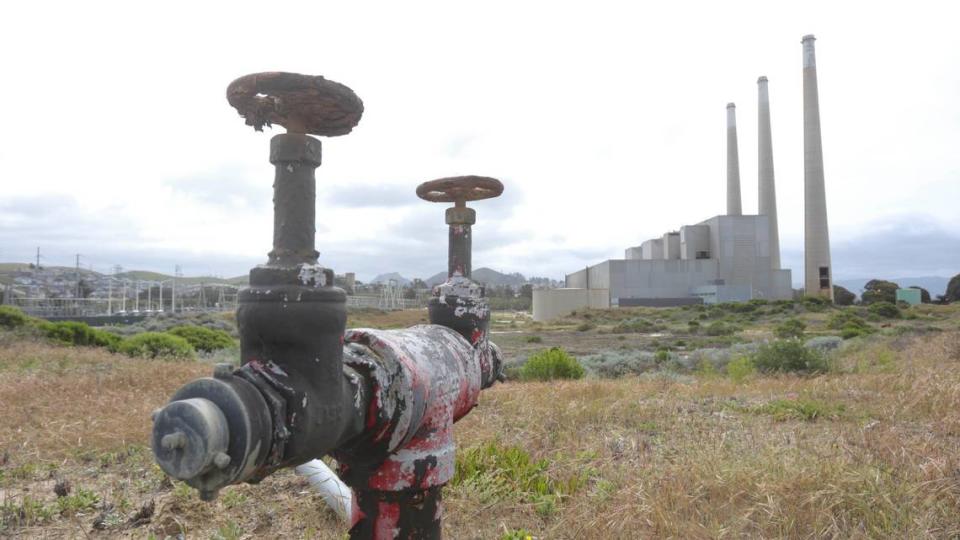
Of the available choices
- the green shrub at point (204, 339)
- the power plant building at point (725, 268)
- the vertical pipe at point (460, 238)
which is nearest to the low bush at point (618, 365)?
the green shrub at point (204, 339)

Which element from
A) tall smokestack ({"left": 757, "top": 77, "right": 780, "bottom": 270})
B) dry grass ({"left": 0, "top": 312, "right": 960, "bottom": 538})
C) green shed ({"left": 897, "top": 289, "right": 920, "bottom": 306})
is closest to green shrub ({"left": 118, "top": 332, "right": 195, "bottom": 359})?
dry grass ({"left": 0, "top": 312, "right": 960, "bottom": 538})

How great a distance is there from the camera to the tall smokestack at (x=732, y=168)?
56.5 meters

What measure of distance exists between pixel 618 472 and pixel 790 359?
7516mm

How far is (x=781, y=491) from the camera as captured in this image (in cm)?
276

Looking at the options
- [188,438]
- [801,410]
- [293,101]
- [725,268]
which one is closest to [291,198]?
[293,101]

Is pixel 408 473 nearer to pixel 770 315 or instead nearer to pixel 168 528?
pixel 168 528

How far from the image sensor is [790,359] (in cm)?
950

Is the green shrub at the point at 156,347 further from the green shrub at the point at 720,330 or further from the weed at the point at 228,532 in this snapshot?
the green shrub at the point at 720,330

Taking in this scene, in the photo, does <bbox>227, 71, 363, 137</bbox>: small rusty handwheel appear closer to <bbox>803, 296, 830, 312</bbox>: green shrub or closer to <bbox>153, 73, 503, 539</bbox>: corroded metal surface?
<bbox>153, 73, 503, 539</bbox>: corroded metal surface

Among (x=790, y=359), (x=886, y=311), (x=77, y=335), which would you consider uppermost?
(x=886, y=311)

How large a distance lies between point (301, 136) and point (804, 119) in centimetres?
5529

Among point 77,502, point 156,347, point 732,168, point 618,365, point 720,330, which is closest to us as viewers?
point 77,502

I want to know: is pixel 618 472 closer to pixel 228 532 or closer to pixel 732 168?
pixel 228 532

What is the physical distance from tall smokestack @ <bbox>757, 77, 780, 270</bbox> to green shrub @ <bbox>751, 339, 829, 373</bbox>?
48.6 meters
